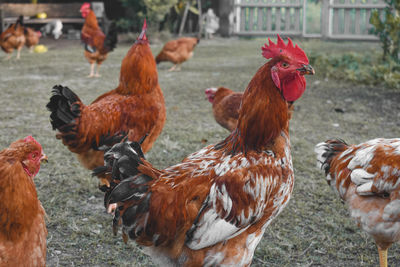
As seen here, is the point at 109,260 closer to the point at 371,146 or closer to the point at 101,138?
the point at 101,138

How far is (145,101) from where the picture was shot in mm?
3723

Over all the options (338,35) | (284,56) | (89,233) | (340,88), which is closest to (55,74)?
(340,88)

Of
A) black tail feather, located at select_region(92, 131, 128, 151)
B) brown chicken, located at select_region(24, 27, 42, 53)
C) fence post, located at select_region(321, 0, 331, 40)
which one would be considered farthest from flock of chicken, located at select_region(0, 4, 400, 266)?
fence post, located at select_region(321, 0, 331, 40)

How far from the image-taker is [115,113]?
11.6 ft

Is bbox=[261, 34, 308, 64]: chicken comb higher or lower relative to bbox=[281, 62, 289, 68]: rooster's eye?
higher

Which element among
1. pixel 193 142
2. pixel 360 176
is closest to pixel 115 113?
pixel 193 142

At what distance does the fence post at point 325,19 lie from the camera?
16.7 m

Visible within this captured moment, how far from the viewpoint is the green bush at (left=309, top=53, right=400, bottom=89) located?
840cm

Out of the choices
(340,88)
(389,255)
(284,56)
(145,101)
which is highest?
(284,56)

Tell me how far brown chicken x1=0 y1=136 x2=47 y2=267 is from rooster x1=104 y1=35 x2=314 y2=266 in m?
0.42

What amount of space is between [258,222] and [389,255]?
4.84ft

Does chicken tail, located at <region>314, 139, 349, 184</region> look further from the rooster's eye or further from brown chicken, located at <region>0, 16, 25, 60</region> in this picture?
brown chicken, located at <region>0, 16, 25, 60</region>

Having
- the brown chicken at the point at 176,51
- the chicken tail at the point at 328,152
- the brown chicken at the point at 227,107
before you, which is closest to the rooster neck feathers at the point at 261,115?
the chicken tail at the point at 328,152

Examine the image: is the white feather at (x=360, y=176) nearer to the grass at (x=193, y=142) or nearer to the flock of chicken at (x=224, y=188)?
the flock of chicken at (x=224, y=188)
